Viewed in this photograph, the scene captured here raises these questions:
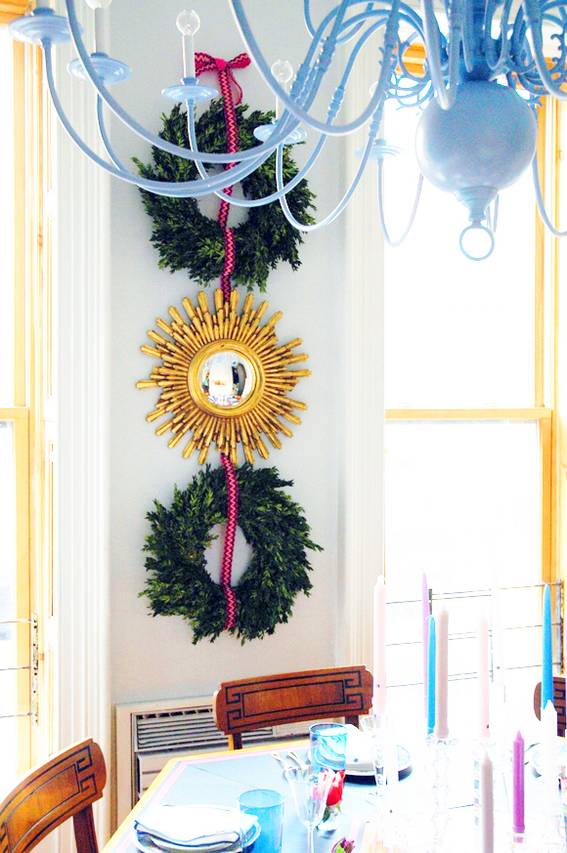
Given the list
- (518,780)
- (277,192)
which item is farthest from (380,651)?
→ (277,192)

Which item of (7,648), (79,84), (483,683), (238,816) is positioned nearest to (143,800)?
(238,816)

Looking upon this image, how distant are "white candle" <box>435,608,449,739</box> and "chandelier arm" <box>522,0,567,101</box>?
0.69m

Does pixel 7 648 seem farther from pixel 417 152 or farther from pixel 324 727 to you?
pixel 417 152

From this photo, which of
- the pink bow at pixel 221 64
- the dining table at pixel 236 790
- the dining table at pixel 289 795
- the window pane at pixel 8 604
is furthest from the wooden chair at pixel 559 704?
the pink bow at pixel 221 64

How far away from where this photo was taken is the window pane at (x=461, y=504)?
2.85m

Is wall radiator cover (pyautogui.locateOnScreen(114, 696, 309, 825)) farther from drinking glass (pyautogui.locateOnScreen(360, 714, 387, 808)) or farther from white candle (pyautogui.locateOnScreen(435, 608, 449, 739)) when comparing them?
white candle (pyautogui.locateOnScreen(435, 608, 449, 739))

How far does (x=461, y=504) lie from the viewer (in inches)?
115

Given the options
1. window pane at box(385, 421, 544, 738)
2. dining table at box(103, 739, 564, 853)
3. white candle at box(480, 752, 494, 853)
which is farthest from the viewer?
window pane at box(385, 421, 544, 738)

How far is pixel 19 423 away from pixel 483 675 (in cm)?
168

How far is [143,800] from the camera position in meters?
1.63

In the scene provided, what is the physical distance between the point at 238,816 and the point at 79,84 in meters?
1.84

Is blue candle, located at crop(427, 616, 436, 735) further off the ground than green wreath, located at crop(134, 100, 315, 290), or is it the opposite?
green wreath, located at crop(134, 100, 315, 290)

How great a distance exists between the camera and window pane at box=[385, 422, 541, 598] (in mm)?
2854

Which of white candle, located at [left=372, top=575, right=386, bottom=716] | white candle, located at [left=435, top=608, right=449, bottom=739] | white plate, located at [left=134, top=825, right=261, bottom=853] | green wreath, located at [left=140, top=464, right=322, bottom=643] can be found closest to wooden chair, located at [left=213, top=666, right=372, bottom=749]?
green wreath, located at [left=140, top=464, right=322, bottom=643]
